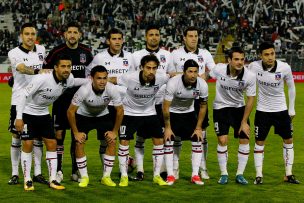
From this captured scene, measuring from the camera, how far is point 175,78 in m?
10.8

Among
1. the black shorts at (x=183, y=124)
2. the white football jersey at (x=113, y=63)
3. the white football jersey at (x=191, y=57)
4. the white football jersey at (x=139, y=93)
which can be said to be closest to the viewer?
the white football jersey at (x=139, y=93)

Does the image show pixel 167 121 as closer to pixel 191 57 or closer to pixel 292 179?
pixel 191 57

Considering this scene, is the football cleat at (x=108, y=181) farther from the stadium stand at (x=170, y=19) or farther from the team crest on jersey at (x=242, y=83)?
the stadium stand at (x=170, y=19)

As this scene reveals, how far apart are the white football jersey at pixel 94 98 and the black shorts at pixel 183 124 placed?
1090 millimetres

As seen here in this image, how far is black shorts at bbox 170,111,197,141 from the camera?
36.2 feet

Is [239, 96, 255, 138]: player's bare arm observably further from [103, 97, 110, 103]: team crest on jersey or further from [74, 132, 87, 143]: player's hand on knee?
[74, 132, 87, 143]: player's hand on knee

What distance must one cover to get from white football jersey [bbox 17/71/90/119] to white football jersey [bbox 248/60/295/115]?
3.06 m

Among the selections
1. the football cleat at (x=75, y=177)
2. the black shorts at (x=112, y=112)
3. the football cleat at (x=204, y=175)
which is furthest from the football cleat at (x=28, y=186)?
the football cleat at (x=204, y=175)

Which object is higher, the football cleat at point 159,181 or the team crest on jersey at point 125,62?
the team crest on jersey at point 125,62

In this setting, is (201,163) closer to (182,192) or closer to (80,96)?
(182,192)

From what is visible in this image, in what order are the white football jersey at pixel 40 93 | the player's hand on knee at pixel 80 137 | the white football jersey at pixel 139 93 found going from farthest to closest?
the white football jersey at pixel 139 93 < the player's hand on knee at pixel 80 137 < the white football jersey at pixel 40 93

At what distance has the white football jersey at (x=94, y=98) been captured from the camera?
1034 cm

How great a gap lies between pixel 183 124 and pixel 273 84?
A: 1.61m

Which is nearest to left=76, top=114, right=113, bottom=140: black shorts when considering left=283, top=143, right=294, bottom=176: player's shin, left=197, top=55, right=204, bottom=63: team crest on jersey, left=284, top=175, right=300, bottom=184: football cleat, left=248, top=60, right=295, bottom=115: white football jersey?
left=197, top=55, right=204, bottom=63: team crest on jersey
